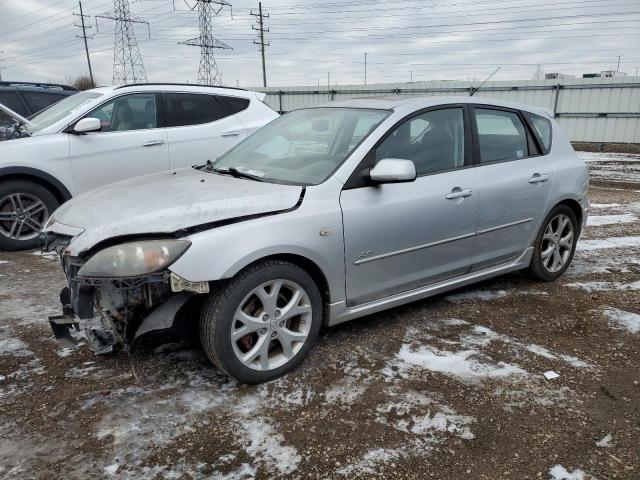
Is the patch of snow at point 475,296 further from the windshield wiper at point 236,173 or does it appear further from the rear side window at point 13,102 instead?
the rear side window at point 13,102

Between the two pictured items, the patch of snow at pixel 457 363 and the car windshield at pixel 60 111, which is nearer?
the patch of snow at pixel 457 363

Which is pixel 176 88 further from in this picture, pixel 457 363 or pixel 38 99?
pixel 457 363

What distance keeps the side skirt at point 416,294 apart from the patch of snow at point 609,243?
1915mm

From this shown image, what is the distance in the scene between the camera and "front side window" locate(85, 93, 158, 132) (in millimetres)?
6023

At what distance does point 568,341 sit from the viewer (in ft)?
11.9

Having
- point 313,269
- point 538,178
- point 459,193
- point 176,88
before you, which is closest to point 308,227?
point 313,269

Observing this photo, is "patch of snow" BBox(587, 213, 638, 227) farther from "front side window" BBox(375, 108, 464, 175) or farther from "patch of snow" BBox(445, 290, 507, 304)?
"front side window" BBox(375, 108, 464, 175)

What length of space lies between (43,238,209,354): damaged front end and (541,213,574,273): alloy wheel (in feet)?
11.0

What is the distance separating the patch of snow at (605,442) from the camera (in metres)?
2.50

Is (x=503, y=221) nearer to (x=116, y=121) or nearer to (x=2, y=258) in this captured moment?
(x=116, y=121)

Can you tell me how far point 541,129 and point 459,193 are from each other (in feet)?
4.86

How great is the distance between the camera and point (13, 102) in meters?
7.69

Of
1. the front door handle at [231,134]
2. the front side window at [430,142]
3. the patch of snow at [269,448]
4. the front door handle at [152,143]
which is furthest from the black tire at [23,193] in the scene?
the patch of snow at [269,448]

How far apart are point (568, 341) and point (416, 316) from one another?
108cm
